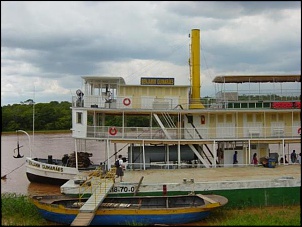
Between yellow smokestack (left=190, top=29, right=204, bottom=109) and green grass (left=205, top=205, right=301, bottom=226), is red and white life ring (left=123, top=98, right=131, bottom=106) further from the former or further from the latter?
green grass (left=205, top=205, right=301, bottom=226)

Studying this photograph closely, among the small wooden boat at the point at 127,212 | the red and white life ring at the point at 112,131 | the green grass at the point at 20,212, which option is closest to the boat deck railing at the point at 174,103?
the red and white life ring at the point at 112,131

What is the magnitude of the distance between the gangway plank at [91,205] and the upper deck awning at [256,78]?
1093cm

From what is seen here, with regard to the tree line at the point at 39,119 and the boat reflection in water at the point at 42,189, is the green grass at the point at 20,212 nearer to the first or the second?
the boat reflection in water at the point at 42,189

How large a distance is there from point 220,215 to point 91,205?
5893 millimetres

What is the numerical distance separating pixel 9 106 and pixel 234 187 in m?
80.7

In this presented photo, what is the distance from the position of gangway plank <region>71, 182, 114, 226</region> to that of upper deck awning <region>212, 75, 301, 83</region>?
1093 centimetres

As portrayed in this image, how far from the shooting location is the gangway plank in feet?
49.3

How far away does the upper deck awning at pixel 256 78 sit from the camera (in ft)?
84.9

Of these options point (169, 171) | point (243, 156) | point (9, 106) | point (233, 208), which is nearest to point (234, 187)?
point (233, 208)

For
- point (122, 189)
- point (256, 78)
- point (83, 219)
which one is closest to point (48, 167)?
point (122, 189)

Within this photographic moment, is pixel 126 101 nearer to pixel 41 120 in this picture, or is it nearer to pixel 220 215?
pixel 220 215

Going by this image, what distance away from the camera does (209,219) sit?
57.6 feet

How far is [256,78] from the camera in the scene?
1035 inches

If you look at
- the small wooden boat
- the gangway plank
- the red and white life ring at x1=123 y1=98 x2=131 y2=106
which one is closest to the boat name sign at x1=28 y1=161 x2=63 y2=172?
the red and white life ring at x1=123 y1=98 x2=131 y2=106
